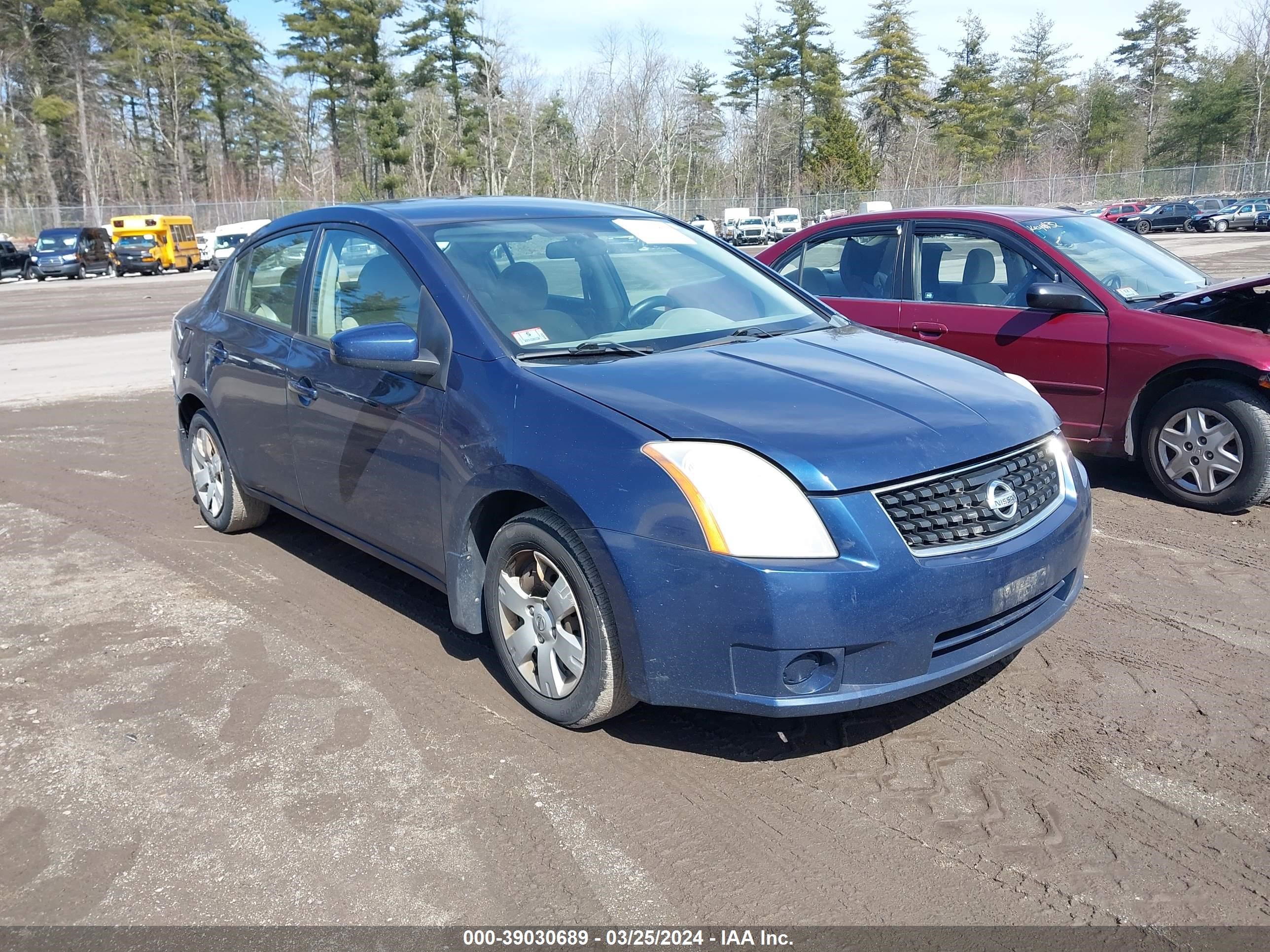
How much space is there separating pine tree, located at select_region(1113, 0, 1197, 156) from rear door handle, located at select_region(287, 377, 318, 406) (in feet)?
267

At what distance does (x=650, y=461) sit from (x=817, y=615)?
2.06ft

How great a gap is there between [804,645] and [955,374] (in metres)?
1.35

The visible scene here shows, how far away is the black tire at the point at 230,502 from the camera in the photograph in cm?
538

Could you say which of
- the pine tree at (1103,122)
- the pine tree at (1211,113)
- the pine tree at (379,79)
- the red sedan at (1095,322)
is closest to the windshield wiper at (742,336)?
the red sedan at (1095,322)

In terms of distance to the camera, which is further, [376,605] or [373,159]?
[373,159]

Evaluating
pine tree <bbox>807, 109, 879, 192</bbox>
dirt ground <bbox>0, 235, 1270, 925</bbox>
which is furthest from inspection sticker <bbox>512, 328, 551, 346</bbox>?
pine tree <bbox>807, 109, 879, 192</bbox>

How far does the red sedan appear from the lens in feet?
18.0

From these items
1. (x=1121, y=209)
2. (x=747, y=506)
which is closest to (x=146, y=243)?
(x=747, y=506)

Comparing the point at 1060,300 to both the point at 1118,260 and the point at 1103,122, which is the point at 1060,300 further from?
the point at 1103,122

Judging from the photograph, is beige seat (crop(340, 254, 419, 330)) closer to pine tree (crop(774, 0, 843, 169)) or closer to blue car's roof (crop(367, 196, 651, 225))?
blue car's roof (crop(367, 196, 651, 225))

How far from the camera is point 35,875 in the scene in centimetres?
275

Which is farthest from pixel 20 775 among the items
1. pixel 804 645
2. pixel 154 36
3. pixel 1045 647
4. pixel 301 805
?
pixel 154 36

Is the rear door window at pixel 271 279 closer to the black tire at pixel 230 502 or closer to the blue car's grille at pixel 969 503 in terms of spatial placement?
the black tire at pixel 230 502

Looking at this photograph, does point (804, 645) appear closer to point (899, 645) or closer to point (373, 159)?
point (899, 645)
